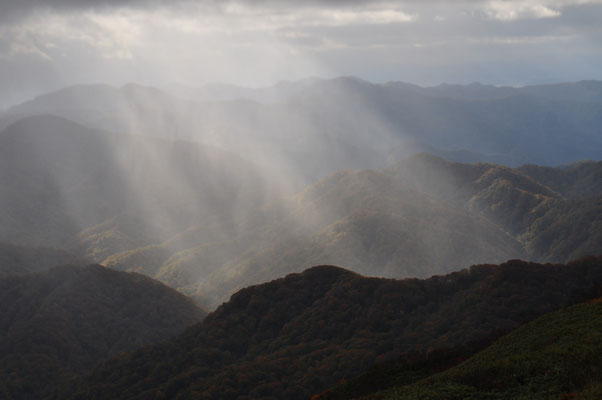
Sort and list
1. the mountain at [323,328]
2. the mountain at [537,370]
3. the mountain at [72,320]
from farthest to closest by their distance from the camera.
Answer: the mountain at [72,320]
the mountain at [323,328]
the mountain at [537,370]

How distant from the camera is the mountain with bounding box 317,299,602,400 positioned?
123 ft

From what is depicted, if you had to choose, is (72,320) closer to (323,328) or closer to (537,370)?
(323,328)

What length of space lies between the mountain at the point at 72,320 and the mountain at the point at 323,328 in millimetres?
17783

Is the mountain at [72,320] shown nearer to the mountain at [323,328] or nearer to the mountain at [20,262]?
the mountain at [323,328]

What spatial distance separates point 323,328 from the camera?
9812cm

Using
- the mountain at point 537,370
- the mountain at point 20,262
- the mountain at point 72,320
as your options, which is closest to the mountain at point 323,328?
the mountain at point 72,320

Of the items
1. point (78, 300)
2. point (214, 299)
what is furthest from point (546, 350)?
point (214, 299)

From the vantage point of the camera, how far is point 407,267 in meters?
183

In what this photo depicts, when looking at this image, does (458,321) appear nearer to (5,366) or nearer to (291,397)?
(291,397)

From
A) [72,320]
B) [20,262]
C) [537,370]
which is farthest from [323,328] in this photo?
[20,262]

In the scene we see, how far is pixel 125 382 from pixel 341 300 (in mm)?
44965

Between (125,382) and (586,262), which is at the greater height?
(125,382)

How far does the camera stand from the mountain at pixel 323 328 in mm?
79875

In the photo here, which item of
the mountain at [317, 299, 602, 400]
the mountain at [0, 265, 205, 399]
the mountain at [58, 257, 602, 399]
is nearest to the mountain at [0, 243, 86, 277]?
the mountain at [0, 265, 205, 399]
